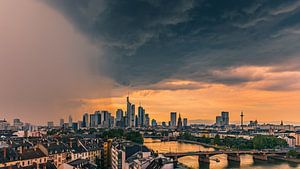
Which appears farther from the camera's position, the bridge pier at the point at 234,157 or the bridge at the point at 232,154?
the bridge pier at the point at 234,157

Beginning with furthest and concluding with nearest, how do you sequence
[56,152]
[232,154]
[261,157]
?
[261,157] < [232,154] < [56,152]

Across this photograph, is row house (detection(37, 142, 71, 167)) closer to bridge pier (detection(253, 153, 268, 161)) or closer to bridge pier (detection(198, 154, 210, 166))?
bridge pier (detection(198, 154, 210, 166))

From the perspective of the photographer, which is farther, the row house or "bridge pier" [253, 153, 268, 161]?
"bridge pier" [253, 153, 268, 161]

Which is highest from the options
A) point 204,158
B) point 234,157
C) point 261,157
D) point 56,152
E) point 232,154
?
point 56,152

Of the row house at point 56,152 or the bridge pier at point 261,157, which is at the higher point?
the row house at point 56,152

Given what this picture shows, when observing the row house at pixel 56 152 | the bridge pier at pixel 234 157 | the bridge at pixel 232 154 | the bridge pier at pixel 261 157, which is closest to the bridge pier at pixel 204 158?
the bridge at pixel 232 154

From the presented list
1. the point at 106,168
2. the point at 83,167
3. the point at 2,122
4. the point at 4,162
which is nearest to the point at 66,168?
the point at 83,167

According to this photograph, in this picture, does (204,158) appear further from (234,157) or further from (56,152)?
(56,152)

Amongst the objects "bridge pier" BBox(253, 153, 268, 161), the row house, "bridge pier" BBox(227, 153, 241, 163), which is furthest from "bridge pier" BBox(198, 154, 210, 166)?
the row house

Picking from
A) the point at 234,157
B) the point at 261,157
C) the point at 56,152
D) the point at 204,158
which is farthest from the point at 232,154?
the point at 56,152

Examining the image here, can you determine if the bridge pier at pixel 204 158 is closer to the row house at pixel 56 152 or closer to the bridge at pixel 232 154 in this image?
the bridge at pixel 232 154

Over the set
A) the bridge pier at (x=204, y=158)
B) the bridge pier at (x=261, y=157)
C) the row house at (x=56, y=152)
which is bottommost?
the bridge pier at (x=261, y=157)
